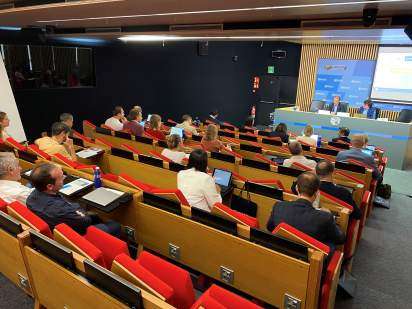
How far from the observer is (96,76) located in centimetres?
806

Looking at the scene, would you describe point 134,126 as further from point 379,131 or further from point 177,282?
point 379,131

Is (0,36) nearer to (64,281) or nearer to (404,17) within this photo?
(64,281)

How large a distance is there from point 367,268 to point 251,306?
2.32 m

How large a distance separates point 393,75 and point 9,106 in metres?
9.88

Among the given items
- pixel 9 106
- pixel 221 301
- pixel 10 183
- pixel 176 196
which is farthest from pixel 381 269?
pixel 9 106

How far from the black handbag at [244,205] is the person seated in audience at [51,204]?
4.80 feet

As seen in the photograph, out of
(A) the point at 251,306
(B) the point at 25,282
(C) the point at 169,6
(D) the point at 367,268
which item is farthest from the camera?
(D) the point at 367,268

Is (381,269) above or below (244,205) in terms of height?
below

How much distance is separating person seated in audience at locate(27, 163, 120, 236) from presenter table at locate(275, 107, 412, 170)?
7.05m

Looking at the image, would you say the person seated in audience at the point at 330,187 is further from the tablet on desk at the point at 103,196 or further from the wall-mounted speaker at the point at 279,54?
the wall-mounted speaker at the point at 279,54

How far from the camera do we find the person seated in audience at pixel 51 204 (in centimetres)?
224

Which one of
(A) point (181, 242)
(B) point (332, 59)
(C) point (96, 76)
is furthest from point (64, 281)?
(B) point (332, 59)

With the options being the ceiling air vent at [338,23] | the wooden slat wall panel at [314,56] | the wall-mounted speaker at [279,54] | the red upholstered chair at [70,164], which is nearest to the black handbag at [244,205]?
the red upholstered chair at [70,164]

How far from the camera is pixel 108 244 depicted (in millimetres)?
1960
